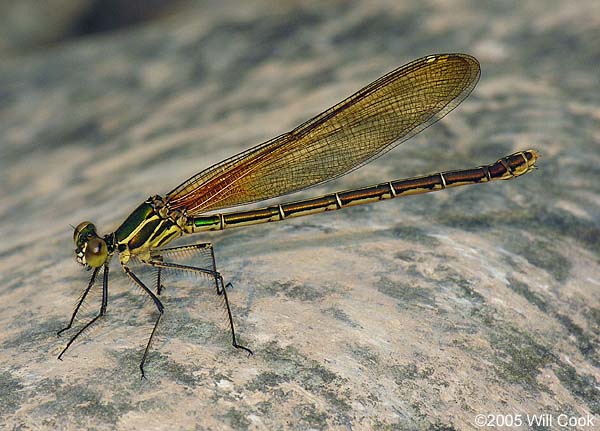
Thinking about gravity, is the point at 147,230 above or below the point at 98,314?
above

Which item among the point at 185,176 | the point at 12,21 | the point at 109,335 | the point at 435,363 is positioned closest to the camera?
the point at 435,363

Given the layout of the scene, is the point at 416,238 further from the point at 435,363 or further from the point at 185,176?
the point at 185,176

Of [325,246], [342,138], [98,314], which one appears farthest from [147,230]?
[342,138]

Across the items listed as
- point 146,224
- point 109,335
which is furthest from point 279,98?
point 109,335

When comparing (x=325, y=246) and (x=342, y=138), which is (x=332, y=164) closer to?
(x=342, y=138)

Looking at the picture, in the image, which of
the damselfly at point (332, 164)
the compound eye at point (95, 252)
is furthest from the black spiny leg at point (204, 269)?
the compound eye at point (95, 252)

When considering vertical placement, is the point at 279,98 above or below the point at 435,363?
above

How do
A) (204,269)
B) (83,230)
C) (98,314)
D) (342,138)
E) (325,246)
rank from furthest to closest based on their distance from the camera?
(342,138) < (325,246) < (83,230) < (204,269) < (98,314)
